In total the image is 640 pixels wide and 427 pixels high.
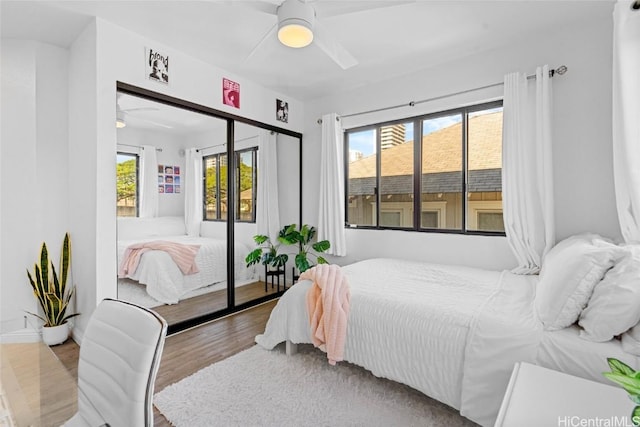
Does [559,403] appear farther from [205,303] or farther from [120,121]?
[120,121]

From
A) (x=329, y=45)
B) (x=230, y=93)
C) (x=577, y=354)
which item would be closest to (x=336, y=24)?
(x=329, y=45)

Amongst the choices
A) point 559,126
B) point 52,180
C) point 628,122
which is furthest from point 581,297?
point 52,180

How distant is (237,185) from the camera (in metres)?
3.49

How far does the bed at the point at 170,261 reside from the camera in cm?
271

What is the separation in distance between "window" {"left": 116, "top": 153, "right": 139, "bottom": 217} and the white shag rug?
4.91 feet

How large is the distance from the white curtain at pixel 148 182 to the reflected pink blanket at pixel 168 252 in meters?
0.29

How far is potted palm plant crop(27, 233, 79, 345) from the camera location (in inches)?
101

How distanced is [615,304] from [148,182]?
3.32 metres

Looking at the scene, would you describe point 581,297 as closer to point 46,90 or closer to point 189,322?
point 189,322

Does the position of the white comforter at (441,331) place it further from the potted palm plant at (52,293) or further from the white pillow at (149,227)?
the potted palm plant at (52,293)

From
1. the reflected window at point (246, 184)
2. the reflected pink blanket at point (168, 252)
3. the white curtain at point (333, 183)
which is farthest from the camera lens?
the white curtain at point (333, 183)

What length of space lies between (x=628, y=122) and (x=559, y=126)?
26.1 inches

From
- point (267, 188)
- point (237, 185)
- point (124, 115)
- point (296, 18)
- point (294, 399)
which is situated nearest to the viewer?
point (296, 18)

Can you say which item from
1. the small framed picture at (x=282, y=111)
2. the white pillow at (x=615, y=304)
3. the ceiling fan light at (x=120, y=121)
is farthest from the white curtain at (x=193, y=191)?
the white pillow at (x=615, y=304)
